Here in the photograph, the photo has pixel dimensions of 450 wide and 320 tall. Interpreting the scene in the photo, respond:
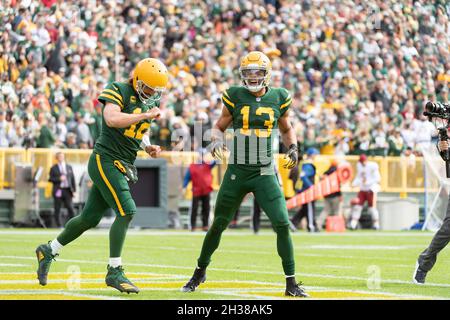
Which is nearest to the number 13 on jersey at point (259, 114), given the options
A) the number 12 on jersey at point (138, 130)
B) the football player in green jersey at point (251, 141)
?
the football player in green jersey at point (251, 141)

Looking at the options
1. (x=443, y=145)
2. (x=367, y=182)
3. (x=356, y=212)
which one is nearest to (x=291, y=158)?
(x=443, y=145)

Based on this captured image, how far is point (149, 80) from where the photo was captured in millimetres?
9109

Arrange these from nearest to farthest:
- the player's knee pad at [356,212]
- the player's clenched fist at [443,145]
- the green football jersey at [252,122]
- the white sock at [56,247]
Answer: the green football jersey at [252,122] < the white sock at [56,247] < the player's clenched fist at [443,145] < the player's knee pad at [356,212]

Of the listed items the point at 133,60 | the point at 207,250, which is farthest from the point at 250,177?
the point at 133,60

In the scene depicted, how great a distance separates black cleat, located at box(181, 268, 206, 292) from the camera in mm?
9188

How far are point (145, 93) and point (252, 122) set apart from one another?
879 millimetres

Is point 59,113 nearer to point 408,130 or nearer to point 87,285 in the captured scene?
point 408,130

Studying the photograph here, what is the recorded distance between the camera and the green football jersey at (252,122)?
9172 millimetres

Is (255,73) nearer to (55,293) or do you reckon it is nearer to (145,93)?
(145,93)

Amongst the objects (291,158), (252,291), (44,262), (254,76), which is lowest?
(252,291)

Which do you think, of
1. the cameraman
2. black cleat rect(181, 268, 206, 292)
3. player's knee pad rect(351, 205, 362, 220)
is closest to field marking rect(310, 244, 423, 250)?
the cameraman

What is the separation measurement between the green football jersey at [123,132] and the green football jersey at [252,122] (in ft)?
2.34

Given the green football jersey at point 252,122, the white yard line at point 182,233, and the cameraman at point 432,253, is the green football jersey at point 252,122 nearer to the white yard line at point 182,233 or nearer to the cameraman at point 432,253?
the cameraman at point 432,253

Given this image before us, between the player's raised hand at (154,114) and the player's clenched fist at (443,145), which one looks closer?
the player's raised hand at (154,114)
